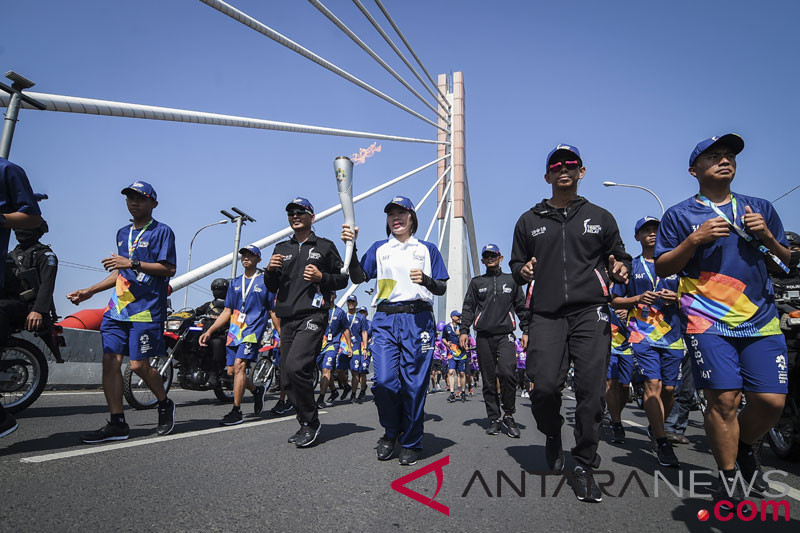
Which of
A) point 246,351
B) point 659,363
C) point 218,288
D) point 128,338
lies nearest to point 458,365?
point 218,288

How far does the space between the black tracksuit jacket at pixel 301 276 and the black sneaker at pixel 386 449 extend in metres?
Answer: 1.24

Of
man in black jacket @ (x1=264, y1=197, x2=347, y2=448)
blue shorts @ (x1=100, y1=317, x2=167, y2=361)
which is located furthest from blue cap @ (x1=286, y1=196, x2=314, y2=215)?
blue shorts @ (x1=100, y1=317, x2=167, y2=361)

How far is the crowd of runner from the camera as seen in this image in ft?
8.55

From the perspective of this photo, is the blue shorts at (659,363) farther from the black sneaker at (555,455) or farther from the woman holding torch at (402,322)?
the woman holding torch at (402,322)

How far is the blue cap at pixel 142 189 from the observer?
4236 millimetres

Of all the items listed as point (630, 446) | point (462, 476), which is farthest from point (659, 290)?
point (462, 476)

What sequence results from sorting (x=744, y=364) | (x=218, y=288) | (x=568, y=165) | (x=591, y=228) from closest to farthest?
(x=744, y=364) < (x=591, y=228) < (x=568, y=165) < (x=218, y=288)

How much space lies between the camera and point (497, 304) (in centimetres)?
613

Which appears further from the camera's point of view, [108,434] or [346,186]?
[346,186]

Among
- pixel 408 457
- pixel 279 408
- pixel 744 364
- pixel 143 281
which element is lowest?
pixel 279 408

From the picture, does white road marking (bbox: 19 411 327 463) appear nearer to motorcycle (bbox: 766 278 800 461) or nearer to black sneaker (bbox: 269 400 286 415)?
black sneaker (bbox: 269 400 286 415)

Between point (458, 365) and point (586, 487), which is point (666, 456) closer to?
point (586, 487)

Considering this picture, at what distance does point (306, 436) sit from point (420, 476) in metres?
1.25

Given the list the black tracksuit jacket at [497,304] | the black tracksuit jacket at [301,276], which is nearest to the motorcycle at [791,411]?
the black tracksuit jacket at [497,304]
